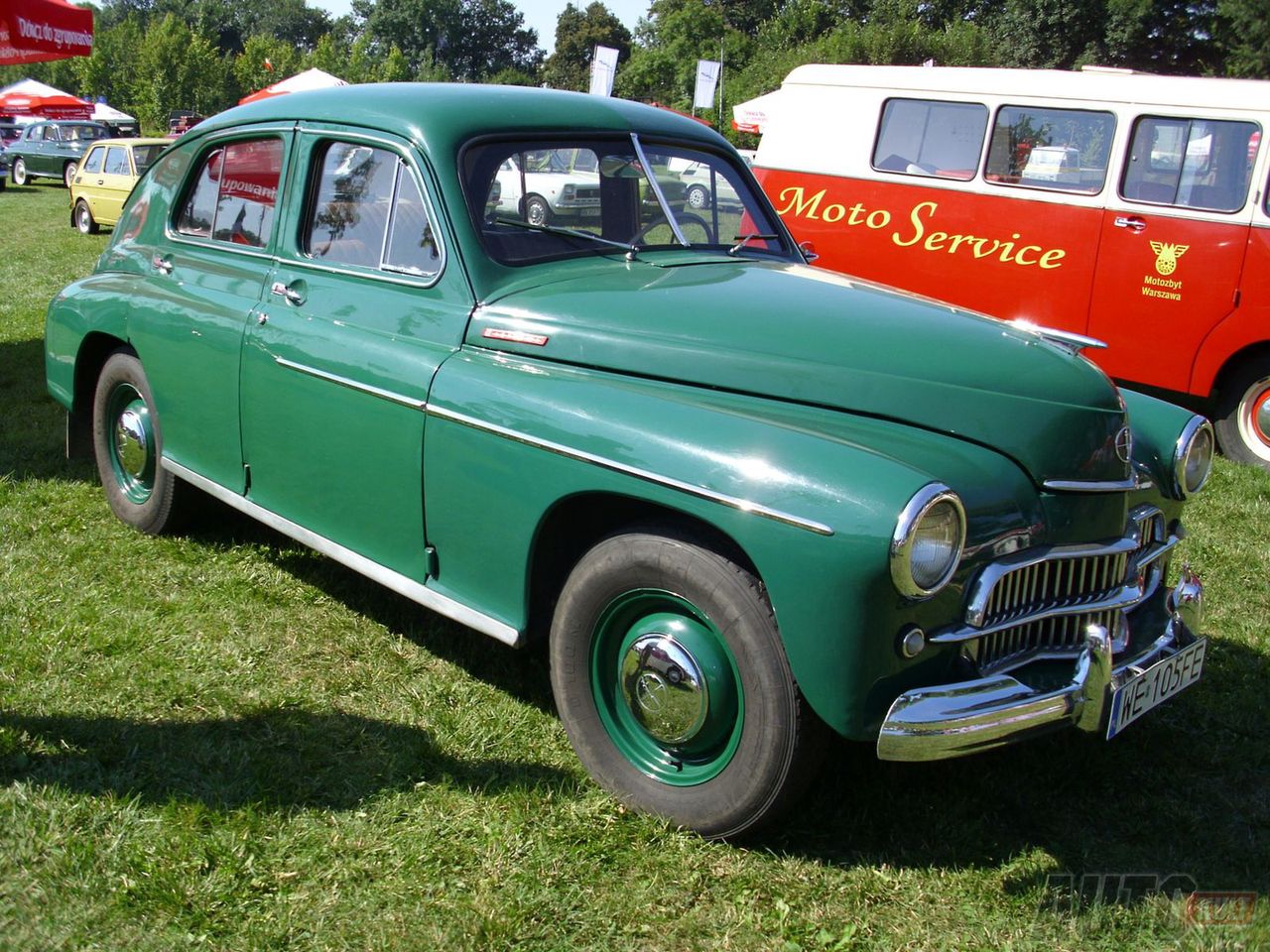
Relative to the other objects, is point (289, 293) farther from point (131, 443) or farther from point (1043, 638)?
point (1043, 638)

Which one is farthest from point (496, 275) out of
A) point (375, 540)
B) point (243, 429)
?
point (243, 429)

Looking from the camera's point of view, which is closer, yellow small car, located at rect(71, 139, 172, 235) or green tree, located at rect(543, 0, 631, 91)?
yellow small car, located at rect(71, 139, 172, 235)

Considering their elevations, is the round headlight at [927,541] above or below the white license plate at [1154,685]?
A: above

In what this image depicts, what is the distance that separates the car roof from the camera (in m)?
3.42

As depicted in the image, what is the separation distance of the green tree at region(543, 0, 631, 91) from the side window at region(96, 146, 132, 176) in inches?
2422

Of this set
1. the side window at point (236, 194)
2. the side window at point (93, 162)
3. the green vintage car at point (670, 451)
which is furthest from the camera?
the side window at point (93, 162)

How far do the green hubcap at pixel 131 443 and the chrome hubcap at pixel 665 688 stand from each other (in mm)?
2699

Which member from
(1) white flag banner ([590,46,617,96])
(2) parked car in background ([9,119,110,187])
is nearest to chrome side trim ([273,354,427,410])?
(1) white flag banner ([590,46,617,96])

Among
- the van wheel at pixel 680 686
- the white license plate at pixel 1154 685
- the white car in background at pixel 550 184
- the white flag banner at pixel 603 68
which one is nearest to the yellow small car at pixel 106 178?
the white flag banner at pixel 603 68

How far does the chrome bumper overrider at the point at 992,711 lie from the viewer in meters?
2.31

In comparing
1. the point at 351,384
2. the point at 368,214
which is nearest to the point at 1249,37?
the point at 368,214

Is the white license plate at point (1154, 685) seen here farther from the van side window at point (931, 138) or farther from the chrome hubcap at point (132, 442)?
the van side window at point (931, 138)

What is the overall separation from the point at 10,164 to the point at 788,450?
28194 mm

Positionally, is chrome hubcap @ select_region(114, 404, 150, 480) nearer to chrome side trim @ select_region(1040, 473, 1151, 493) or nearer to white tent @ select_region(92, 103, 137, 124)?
chrome side trim @ select_region(1040, 473, 1151, 493)
